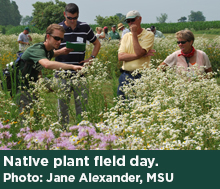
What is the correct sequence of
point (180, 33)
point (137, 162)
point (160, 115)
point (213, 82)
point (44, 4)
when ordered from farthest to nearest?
point (44, 4) → point (180, 33) → point (213, 82) → point (160, 115) → point (137, 162)

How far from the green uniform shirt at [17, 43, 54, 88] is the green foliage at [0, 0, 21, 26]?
157241mm

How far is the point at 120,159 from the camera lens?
6.37 ft

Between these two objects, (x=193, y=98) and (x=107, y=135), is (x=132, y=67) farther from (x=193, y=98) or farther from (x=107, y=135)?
(x=107, y=135)

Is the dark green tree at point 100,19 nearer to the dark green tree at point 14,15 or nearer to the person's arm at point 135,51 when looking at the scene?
the person's arm at point 135,51

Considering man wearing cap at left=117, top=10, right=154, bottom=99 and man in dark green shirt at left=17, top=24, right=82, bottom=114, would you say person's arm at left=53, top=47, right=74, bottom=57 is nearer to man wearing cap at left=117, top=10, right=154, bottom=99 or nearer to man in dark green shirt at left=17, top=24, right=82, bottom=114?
man in dark green shirt at left=17, top=24, right=82, bottom=114

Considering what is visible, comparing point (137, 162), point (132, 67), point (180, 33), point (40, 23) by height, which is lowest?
point (137, 162)

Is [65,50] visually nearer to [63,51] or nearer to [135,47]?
[63,51]

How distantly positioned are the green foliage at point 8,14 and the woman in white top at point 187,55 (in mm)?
157513

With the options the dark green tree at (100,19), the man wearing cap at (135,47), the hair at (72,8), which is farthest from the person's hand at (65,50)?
the dark green tree at (100,19)

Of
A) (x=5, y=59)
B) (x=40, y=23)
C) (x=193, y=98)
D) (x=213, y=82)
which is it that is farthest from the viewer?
(x=40, y=23)

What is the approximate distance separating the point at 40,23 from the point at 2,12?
95.8 meters

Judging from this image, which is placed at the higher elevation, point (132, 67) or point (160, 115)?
point (132, 67)

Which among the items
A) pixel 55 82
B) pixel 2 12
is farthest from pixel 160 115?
pixel 2 12

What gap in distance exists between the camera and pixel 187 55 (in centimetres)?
443
